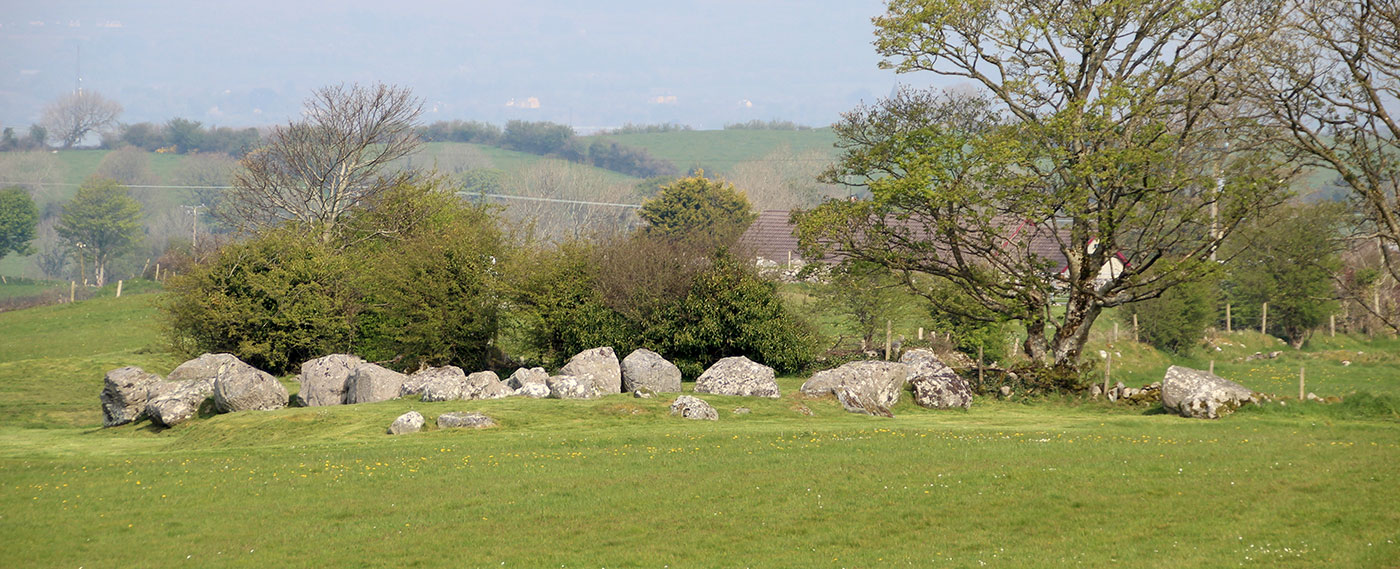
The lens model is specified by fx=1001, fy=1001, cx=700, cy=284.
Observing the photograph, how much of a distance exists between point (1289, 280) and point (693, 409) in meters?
39.9

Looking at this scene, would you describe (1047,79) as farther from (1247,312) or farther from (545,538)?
(1247,312)

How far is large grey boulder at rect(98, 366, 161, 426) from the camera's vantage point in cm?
3259

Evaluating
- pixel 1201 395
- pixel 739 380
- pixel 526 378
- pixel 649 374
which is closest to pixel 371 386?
pixel 526 378

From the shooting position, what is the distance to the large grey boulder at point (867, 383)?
104ft

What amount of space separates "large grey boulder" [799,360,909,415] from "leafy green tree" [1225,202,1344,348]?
21596 mm

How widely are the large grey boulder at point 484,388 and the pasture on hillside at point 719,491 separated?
3021mm

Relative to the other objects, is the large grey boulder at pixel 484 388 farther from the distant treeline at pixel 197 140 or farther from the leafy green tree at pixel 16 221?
the distant treeline at pixel 197 140

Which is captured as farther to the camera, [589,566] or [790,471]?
[790,471]

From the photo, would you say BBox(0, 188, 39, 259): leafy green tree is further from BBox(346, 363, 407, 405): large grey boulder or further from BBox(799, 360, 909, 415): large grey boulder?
BBox(799, 360, 909, 415): large grey boulder

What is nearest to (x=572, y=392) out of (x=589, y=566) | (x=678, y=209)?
(x=589, y=566)

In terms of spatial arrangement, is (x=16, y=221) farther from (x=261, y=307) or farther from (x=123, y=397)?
(x=123, y=397)

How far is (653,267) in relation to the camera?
40.8m

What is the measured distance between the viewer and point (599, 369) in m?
34.8

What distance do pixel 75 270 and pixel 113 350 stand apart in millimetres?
105790
